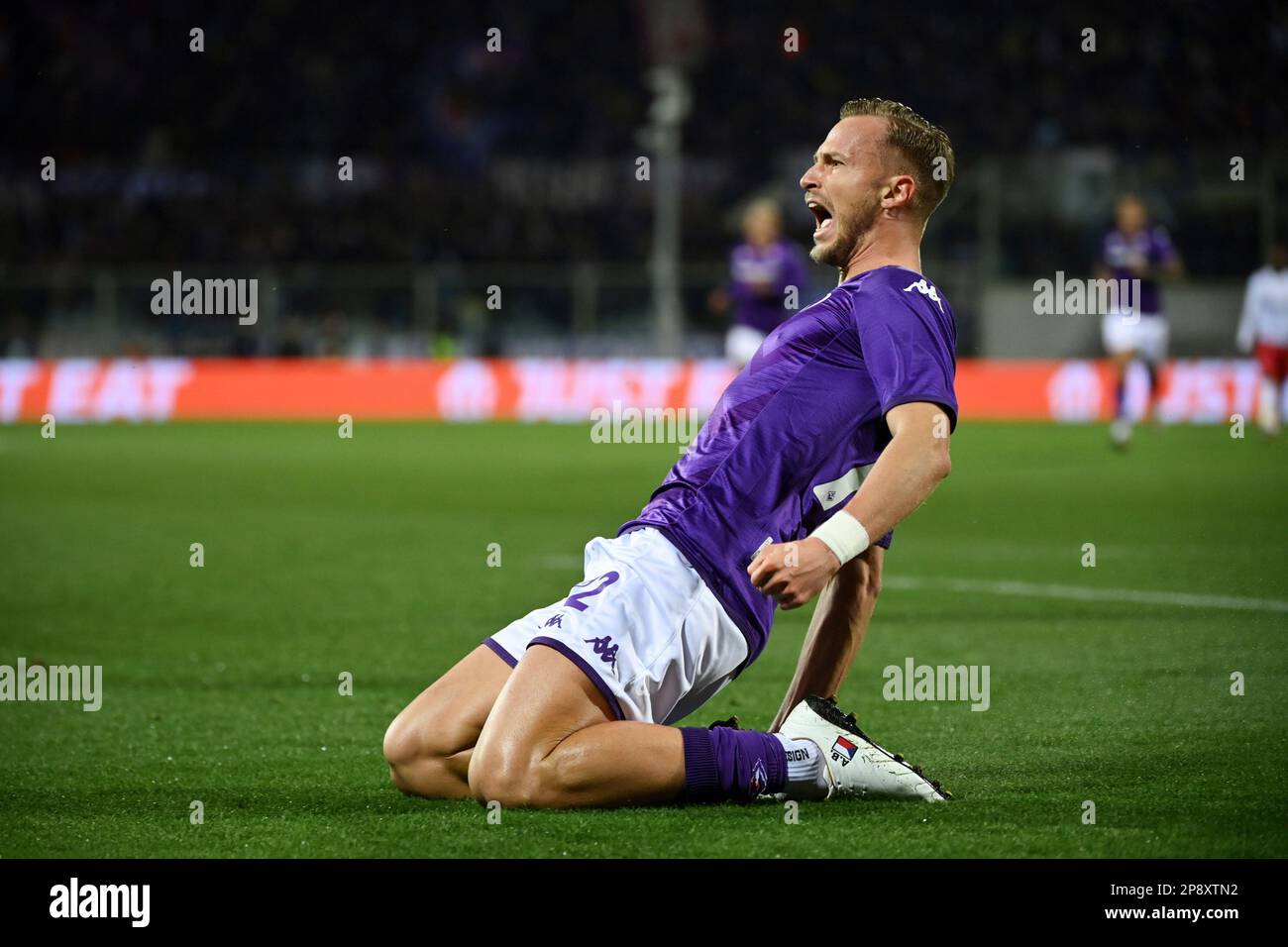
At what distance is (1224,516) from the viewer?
12.5 meters

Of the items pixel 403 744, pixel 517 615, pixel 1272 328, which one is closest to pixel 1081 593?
pixel 517 615

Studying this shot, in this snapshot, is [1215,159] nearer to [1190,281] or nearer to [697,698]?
[1190,281]

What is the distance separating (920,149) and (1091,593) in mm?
4952

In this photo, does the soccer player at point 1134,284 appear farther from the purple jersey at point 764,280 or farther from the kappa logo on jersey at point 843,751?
the kappa logo on jersey at point 843,751

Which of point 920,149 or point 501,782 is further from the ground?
point 920,149

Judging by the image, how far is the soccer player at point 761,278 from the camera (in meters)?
19.3

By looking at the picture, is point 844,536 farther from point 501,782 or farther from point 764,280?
point 764,280

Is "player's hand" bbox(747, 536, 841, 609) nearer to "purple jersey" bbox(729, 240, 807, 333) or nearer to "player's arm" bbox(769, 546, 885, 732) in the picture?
"player's arm" bbox(769, 546, 885, 732)

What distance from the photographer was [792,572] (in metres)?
3.96

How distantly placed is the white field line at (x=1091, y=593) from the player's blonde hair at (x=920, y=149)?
14.3 feet

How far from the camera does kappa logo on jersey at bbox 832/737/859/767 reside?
4.60m

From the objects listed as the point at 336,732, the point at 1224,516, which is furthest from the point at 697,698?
the point at 1224,516

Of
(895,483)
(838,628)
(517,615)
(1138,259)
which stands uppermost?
(1138,259)
